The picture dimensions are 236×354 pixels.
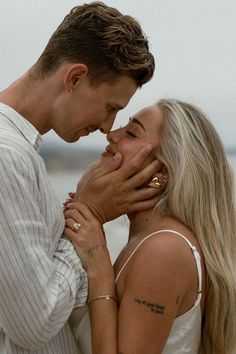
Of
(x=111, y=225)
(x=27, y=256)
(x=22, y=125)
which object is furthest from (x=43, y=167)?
(x=111, y=225)

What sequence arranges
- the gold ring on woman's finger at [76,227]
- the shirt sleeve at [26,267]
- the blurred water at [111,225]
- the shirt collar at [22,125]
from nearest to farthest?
the shirt sleeve at [26,267] → the shirt collar at [22,125] → the gold ring on woman's finger at [76,227] → the blurred water at [111,225]

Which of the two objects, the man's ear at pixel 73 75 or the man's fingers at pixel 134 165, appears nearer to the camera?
the man's ear at pixel 73 75

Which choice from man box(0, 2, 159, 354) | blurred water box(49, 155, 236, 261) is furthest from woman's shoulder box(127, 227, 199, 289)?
blurred water box(49, 155, 236, 261)

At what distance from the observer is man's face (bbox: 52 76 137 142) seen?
1355 mm

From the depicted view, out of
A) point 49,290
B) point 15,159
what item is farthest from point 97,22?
point 49,290

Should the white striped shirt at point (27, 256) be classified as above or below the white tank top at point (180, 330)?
above

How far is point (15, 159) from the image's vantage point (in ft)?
3.75

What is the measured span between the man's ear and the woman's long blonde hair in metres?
0.26

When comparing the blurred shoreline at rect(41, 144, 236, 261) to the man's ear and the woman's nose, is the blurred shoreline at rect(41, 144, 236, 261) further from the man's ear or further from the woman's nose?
the man's ear

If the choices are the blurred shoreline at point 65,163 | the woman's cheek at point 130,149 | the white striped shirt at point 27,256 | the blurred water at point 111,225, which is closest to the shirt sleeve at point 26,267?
the white striped shirt at point 27,256

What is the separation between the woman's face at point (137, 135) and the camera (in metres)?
1.48

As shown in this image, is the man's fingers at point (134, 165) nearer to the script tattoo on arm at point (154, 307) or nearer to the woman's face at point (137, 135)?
the woman's face at point (137, 135)

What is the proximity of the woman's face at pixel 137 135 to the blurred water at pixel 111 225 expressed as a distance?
1.74 ft

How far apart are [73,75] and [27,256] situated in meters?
0.40
